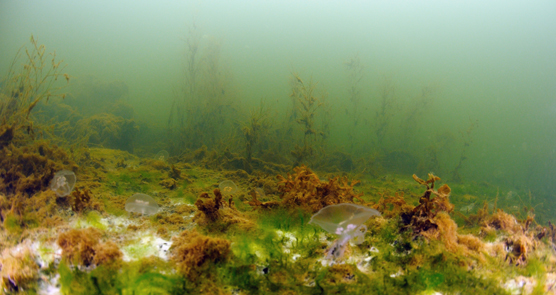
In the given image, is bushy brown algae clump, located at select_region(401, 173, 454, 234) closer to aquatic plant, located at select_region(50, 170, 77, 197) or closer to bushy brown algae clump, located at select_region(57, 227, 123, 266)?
bushy brown algae clump, located at select_region(57, 227, 123, 266)

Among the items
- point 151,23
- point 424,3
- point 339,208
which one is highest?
point 424,3

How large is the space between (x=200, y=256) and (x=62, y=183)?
2.27 meters

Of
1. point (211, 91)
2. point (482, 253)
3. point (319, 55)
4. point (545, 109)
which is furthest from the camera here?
point (319, 55)

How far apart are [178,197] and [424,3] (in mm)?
55500

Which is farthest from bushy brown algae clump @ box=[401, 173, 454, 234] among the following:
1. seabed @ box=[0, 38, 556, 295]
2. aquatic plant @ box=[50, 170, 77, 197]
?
aquatic plant @ box=[50, 170, 77, 197]

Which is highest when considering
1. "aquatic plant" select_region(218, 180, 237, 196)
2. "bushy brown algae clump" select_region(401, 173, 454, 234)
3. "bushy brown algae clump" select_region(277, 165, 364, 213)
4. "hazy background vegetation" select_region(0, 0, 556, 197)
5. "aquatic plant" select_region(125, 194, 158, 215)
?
"hazy background vegetation" select_region(0, 0, 556, 197)

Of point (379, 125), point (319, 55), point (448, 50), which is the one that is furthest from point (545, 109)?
point (379, 125)

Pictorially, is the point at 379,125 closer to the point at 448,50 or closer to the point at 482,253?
the point at 482,253

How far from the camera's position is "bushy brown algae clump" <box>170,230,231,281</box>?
142 centimetres

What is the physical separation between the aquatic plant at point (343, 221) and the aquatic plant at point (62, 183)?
9.31ft

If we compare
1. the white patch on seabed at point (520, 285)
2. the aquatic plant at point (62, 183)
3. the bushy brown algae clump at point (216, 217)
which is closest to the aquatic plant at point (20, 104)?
the aquatic plant at point (62, 183)

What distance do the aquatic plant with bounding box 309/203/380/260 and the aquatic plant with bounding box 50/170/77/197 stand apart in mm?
2838

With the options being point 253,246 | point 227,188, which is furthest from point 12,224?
point 227,188

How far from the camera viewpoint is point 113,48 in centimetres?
4950
